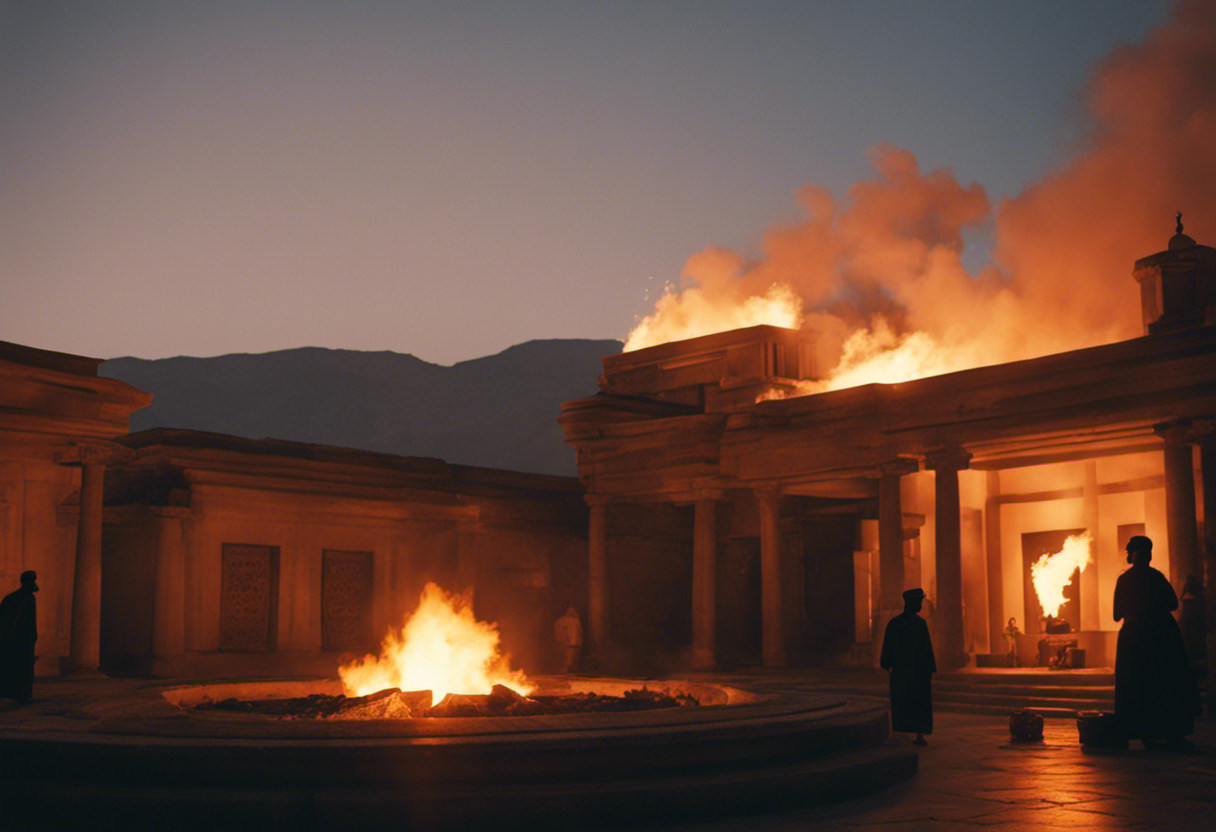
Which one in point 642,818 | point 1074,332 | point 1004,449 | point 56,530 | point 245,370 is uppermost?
point 245,370

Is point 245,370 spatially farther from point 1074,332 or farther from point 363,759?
point 363,759

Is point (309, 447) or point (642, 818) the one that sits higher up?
point (309, 447)

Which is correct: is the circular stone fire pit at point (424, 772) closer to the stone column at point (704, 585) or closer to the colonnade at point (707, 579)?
the colonnade at point (707, 579)

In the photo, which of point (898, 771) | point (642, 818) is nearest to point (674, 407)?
point (898, 771)

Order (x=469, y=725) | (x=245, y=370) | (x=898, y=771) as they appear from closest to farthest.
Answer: (x=469, y=725) < (x=898, y=771) < (x=245, y=370)

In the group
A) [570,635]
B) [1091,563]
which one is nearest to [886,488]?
[1091,563]

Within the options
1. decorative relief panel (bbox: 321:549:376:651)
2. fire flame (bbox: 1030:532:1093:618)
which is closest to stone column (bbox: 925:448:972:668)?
fire flame (bbox: 1030:532:1093:618)

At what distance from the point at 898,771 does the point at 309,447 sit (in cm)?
1874

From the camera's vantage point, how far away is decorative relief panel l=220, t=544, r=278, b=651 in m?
24.8

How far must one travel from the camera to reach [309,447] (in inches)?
1061

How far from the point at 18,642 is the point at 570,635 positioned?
1560 centimetres

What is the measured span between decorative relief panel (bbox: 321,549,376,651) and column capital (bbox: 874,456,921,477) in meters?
10.9

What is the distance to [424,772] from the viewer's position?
8.23 metres

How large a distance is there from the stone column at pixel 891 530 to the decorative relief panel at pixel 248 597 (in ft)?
37.7
